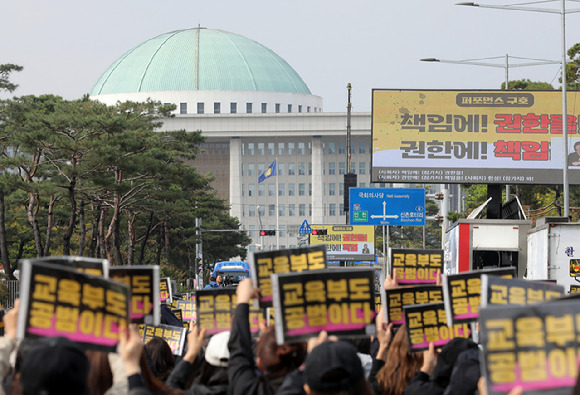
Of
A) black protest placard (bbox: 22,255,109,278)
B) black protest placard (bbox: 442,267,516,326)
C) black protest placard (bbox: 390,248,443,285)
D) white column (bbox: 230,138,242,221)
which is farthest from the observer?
white column (bbox: 230,138,242,221)

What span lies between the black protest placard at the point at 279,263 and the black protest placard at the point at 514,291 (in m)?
1.31

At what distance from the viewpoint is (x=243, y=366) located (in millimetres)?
5484

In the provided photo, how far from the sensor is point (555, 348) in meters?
3.84

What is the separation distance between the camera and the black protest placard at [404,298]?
7.76 m

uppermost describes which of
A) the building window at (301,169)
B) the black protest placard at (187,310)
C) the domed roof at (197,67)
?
the domed roof at (197,67)

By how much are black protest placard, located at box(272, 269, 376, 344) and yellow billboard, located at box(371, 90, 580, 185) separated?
26455 mm

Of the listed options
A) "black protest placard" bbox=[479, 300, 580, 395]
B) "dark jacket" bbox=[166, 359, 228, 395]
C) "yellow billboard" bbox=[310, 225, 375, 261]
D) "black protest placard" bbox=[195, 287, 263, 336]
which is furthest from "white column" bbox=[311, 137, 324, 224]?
"black protest placard" bbox=[479, 300, 580, 395]

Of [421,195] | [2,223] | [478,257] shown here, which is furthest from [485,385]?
[2,223]

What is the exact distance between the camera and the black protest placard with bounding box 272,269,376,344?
532cm

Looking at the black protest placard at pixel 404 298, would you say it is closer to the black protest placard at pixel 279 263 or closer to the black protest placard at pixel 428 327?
the black protest placard at pixel 428 327

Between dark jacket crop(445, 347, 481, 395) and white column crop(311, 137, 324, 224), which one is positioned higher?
white column crop(311, 137, 324, 224)

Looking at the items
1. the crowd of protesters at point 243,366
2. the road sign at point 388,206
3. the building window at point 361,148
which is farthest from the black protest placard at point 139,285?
the building window at point 361,148

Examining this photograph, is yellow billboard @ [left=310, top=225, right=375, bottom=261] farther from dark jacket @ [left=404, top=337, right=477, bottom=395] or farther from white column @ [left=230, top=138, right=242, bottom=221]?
white column @ [left=230, top=138, right=242, bottom=221]

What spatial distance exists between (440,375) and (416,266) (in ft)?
10.8
